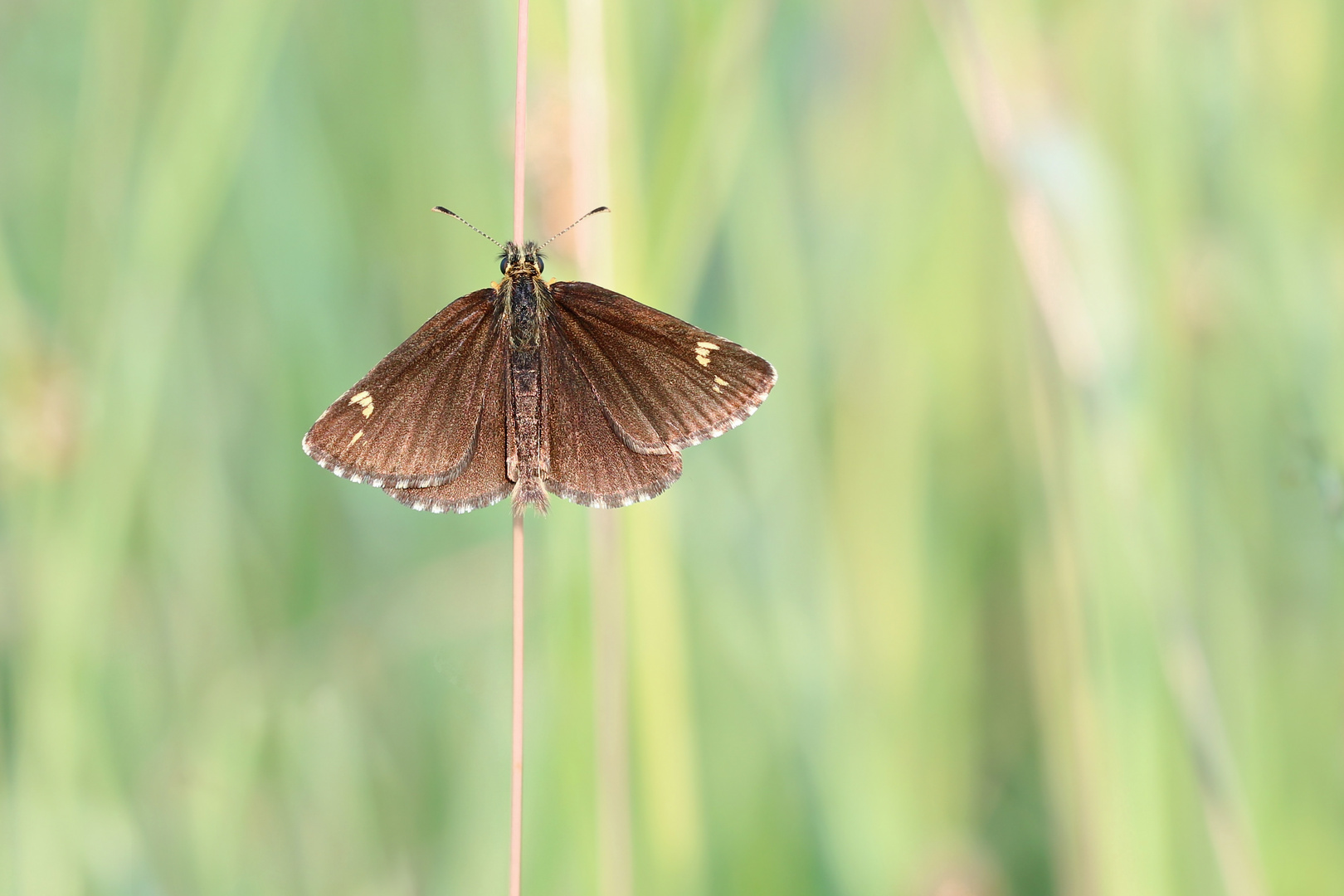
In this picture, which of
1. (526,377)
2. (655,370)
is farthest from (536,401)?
(655,370)

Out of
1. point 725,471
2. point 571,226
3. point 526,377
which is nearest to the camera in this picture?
point 571,226

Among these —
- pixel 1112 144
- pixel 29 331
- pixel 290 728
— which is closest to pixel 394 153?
pixel 29 331

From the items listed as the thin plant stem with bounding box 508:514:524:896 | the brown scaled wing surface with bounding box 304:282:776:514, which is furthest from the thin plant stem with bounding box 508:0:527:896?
the brown scaled wing surface with bounding box 304:282:776:514

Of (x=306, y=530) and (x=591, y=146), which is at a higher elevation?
(x=591, y=146)

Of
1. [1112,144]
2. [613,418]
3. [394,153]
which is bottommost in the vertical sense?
[613,418]

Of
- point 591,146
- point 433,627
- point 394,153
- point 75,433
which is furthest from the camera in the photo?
point 394,153

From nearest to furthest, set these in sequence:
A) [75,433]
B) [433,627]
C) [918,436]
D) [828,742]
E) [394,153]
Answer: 1. [828,742]
2. [75,433]
3. [433,627]
4. [918,436]
5. [394,153]

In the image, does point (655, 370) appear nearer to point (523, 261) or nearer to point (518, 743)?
point (523, 261)

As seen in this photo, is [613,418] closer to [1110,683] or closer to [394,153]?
[1110,683]

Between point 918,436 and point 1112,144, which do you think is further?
point 1112,144
